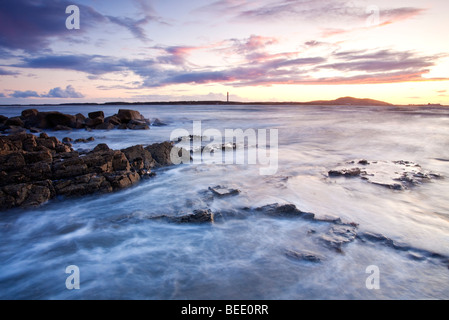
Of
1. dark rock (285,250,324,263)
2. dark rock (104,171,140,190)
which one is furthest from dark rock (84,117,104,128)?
dark rock (285,250,324,263)

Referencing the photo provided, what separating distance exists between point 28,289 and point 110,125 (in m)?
18.1

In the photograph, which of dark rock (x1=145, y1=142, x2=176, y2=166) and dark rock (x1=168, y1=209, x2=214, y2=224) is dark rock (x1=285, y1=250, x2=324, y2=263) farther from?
dark rock (x1=145, y1=142, x2=176, y2=166)

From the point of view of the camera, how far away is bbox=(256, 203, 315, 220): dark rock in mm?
4551

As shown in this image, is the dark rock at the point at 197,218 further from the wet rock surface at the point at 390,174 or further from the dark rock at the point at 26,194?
the wet rock surface at the point at 390,174

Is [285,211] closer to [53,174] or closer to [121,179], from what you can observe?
[121,179]

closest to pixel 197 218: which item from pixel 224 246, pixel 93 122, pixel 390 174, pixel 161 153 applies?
pixel 224 246

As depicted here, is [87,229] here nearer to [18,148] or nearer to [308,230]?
[308,230]

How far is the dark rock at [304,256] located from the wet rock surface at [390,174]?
361cm

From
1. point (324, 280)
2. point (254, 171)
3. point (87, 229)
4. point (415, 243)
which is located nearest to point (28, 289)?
point (87, 229)

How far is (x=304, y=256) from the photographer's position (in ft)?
11.2

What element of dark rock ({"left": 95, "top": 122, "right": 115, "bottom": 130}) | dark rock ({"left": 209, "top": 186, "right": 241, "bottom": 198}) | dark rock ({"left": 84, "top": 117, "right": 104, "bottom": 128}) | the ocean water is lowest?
the ocean water

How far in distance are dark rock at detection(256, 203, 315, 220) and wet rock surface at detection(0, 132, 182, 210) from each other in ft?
11.6

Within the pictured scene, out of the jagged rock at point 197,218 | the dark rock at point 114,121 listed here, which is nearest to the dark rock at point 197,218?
the jagged rock at point 197,218

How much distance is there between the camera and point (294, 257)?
3422mm
